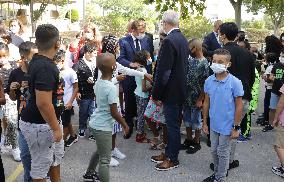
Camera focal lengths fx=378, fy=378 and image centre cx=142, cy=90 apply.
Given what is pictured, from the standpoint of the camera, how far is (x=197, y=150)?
5.96m

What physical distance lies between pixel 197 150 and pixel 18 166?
269cm

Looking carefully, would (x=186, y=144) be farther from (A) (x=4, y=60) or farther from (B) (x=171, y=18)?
(A) (x=4, y=60)

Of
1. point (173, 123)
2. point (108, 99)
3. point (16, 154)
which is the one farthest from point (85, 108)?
point (108, 99)

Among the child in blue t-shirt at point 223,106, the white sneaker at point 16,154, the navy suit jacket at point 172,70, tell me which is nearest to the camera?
the child in blue t-shirt at point 223,106

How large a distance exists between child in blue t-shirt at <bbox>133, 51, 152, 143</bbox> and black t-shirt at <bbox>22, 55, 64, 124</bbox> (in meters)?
2.62

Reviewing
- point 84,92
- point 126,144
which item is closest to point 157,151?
point 126,144

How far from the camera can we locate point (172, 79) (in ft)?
16.5

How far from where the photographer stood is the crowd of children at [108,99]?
3.41 metres

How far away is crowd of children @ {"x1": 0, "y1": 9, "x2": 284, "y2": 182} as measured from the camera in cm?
341

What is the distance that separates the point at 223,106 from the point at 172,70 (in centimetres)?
95

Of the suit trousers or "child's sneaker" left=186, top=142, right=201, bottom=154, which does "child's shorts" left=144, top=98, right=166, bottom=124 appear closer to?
"child's sneaker" left=186, top=142, right=201, bottom=154

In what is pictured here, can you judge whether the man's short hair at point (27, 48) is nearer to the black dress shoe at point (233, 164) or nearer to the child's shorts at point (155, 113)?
the child's shorts at point (155, 113)

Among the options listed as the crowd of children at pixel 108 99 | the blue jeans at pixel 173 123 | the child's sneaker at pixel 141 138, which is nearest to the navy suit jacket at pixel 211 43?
the crowd of children at pixel 108 99

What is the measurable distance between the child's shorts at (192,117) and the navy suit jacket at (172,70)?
2.99 ft
